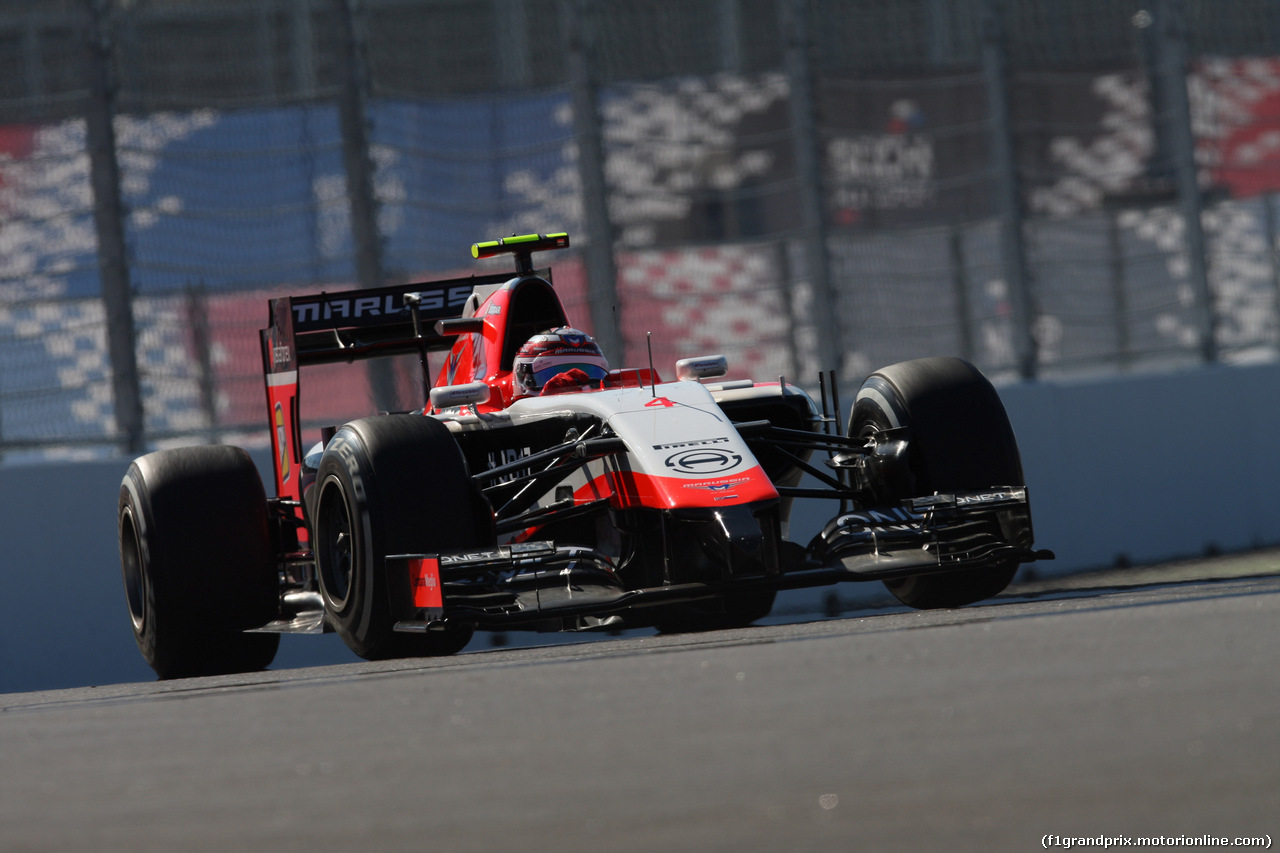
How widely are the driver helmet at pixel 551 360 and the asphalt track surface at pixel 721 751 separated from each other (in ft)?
8.18

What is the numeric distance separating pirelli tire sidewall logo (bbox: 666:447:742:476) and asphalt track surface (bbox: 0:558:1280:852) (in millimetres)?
1337

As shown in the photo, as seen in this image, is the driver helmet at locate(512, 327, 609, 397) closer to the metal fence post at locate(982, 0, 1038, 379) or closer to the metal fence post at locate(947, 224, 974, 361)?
the metal fence post at locate(947, 224, 974, 361)

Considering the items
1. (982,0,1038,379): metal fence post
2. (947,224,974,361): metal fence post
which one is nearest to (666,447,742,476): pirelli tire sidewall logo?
(947,224,974,361): metal fence post

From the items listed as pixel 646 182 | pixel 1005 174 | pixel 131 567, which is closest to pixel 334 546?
pixel 131 567

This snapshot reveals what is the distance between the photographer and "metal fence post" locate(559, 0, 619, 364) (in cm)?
943

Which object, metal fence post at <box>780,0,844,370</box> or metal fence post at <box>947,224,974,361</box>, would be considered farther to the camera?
metal fence post at <box>947,224,974,361</box>

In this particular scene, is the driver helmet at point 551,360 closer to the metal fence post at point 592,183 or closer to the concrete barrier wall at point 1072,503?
the concrete barrier wall at point 1072,503

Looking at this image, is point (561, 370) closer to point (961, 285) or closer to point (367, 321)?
point (367, 321)

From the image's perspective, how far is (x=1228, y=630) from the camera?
447 cm

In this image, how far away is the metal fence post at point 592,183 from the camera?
9430 mm

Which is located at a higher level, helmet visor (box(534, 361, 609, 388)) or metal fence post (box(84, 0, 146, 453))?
metal fence post (box(84, 0, 146, 453))

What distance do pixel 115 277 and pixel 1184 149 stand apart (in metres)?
5.72

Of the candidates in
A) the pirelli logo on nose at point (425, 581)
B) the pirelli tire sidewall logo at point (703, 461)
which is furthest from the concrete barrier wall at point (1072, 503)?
the pirelli tire sidewall logo at point (703, 461)

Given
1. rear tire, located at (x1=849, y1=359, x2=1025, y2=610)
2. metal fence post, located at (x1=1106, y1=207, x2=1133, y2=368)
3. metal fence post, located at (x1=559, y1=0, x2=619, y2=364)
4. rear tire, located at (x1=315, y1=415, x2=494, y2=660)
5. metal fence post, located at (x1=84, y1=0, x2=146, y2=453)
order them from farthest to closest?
metal fence post, located at (x1=1106, y1=207, x2=1133, y2=368)
metal fence post, located at (x1=559, y1=0, x2=619, y2=364)
metal fence post, located at (x1=84, y1=0, x2=146, y2=453)
rear tire, located at (x1=849, y1=359, x2=1025, y2=610)
rear tire, located at (x1=315, y1=415, x2=494, y2=660)
